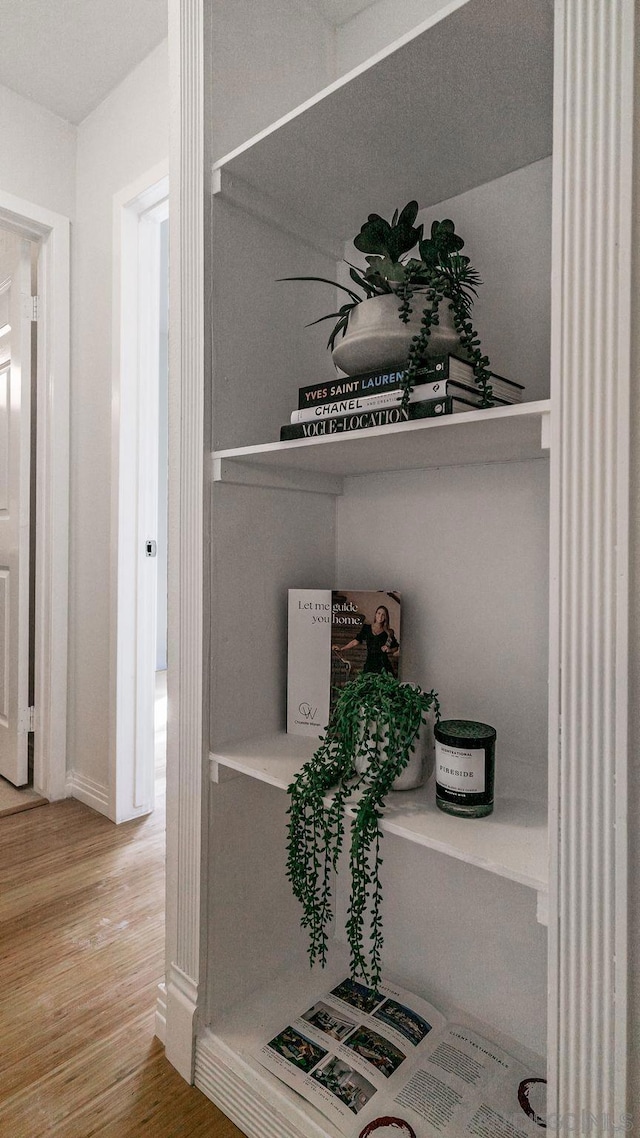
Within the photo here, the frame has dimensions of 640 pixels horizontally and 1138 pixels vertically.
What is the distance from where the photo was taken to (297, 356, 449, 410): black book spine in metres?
0.85

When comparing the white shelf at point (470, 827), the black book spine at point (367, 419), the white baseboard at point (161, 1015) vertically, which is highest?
the black book spine at point (367, 419)

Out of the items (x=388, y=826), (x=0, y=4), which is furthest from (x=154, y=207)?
(x=388, y=826)

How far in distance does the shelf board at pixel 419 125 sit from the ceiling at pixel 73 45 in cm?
116

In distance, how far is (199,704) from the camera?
1.14 metres

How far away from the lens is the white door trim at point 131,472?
2117 millimetres

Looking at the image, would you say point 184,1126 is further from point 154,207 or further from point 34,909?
point 154,207

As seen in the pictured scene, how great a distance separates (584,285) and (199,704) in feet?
2.85

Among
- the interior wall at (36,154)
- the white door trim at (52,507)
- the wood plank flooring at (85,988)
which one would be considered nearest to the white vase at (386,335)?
the wood plank flooring at (85,988)

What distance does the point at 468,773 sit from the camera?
88cm

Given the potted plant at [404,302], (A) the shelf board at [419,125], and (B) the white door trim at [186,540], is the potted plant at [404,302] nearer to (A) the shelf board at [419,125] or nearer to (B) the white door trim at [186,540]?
(A) the shelf board at [419,125]

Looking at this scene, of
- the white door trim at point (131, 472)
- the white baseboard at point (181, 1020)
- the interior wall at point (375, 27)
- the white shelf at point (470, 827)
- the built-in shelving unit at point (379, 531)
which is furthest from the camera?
the white door trim at point (131, 472)

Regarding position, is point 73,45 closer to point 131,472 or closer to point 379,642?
point 131,472

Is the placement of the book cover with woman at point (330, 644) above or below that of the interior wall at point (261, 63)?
below

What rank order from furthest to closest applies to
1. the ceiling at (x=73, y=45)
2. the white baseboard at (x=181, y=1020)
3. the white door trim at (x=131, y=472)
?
1. the white door trim at (x=131, y=472)
2. the ceiling at (x=73, y=45)
3. the white baseboard at (x=181, y=1020)
